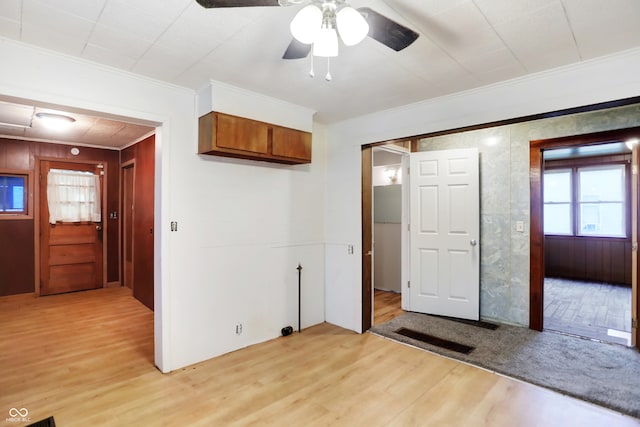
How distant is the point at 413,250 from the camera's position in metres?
4.39

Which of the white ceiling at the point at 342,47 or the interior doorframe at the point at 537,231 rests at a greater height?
the white ceiling at the point at 342,47

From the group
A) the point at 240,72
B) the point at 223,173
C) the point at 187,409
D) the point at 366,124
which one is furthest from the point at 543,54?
the point at 187,409

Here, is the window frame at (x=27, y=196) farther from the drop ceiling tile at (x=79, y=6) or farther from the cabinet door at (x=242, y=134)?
the drop ceiling tile at (x=79, y=6)

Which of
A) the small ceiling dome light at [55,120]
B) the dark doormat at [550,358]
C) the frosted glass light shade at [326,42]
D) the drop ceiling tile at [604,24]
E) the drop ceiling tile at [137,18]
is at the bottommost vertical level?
the dark doormat at [550,358]

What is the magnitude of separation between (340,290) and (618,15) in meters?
3.20

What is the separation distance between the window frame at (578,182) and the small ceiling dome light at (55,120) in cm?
730

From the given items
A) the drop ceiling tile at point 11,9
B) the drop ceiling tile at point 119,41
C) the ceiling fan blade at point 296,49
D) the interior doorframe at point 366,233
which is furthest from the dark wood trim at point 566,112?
the drop ceiling tile at point 11,9

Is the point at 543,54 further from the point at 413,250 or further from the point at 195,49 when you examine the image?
the point at 413,250

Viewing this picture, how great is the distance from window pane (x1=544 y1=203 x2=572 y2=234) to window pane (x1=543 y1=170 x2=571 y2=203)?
5.0 inches

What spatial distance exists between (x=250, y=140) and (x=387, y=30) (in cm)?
175

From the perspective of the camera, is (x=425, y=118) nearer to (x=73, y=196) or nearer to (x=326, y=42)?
(x=326, y=42)

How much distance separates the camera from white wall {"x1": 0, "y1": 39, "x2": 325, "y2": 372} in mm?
2348

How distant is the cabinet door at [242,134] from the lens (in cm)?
281

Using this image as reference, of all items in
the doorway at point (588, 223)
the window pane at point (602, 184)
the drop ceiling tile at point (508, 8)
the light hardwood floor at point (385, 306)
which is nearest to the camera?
the drop ceiling tile at point (508, 8)
